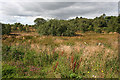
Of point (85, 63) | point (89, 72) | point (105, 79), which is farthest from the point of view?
point (85, 63)

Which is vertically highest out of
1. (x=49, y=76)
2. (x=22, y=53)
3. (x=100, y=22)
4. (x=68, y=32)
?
(x=100, y=22)

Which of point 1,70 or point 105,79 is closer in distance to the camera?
point 105,79

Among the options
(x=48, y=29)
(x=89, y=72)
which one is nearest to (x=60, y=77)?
(x=89, y=72)

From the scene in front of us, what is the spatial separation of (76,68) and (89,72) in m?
0.54

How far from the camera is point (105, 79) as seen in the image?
10.4ft

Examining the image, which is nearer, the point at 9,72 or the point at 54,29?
the point at 9,72

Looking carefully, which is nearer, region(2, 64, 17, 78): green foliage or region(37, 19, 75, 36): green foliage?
region(2, 64, 17, 78): green foliage

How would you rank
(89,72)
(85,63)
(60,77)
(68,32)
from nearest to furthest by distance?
(60,77)
(89,72)
(85,63)
(68,32)

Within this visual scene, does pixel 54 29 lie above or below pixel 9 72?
above

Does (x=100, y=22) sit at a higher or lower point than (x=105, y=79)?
higher

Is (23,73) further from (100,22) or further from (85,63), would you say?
(100,22)

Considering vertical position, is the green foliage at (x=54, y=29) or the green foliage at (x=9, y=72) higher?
the green foliage at (x=54, y=29)

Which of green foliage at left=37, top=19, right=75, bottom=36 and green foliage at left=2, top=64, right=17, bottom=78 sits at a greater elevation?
green foliage at left=37, top=19, right=75, bottom=36

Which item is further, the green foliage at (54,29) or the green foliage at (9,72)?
the green foliage at (54,29)
